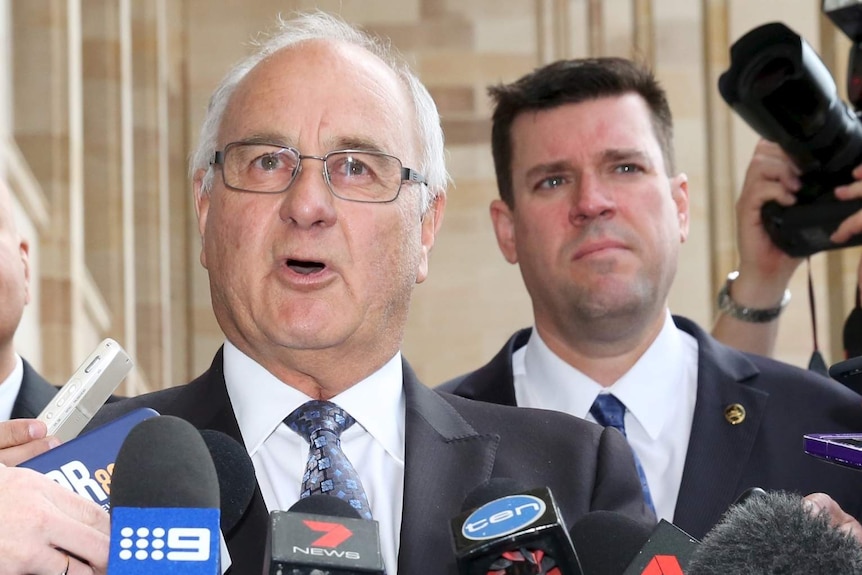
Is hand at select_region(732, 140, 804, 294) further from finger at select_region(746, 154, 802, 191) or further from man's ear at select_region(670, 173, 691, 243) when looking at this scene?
man's ear at select_region(670, 173, 691, 243)

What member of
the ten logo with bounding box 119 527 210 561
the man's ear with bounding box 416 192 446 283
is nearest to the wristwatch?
the man's ear with bounding box 416 192 446 283

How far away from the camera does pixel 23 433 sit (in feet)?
6.82

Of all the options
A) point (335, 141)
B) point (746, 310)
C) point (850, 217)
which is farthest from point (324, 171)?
point (746, 310)

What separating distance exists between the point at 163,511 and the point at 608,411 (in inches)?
95.5

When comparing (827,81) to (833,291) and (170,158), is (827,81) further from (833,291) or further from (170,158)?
(170,158)

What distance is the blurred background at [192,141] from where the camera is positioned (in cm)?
837

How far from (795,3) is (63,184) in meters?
4.10

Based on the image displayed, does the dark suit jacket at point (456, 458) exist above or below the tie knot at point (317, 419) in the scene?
below

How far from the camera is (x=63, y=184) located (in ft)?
28.2

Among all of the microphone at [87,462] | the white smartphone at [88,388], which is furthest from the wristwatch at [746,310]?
the microphone at [87,462]

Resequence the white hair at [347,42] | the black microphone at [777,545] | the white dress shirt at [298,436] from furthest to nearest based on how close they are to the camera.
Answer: the white hair at [347,42] → the white dress shirt at [298,436] → the black microphone at [777,545]

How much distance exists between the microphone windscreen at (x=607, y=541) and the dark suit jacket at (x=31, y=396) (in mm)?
1906

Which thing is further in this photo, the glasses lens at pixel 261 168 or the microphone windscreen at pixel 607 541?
the glasses lens at pixel 261 168

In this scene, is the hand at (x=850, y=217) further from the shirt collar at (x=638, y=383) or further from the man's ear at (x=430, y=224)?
the man's ear at (x=430, y=224)
